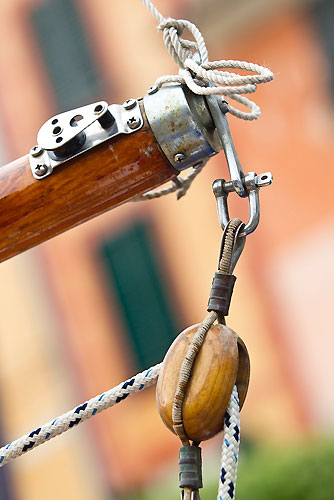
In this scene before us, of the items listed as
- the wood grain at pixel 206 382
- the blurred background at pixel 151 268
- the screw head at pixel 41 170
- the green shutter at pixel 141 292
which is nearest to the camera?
the wood grain at pixel 206 382

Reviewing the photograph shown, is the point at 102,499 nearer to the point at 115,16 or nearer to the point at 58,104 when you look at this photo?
the point at 58,104

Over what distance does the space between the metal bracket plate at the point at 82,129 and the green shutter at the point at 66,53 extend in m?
3.91

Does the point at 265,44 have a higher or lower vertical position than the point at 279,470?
higher

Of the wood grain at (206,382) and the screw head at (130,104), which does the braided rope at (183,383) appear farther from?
the screw head at (130,104)

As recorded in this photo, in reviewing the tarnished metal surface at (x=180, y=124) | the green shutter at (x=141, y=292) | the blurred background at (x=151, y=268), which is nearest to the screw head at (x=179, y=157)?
the tarnished metal surface at (x=180, y=124)

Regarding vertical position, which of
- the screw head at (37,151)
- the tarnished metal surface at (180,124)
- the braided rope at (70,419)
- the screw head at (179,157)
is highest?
the screw head at (37,151)

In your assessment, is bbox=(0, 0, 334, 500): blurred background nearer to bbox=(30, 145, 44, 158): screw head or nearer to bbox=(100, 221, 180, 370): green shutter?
bbox=(100, 221, 180, 370): green shutter

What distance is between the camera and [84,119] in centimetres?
76

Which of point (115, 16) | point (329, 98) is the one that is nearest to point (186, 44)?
point (329, 98)

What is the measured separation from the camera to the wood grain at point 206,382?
0.68m

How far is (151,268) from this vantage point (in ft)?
14.6

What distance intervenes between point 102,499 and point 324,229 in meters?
2.10

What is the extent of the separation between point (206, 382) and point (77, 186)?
24 cm

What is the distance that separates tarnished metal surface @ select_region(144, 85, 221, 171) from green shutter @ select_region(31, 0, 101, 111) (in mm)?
3918
